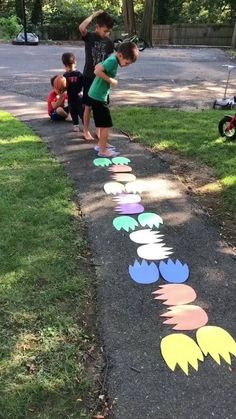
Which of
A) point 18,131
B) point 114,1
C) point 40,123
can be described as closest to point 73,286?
point 18,131

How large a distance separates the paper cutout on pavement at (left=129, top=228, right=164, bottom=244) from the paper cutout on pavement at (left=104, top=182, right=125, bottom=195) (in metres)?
0.80

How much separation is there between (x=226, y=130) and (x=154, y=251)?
10.2 feet

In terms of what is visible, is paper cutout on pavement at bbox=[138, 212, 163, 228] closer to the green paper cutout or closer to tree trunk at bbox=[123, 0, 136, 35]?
the green paper cutout

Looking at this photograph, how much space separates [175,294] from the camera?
2.89m

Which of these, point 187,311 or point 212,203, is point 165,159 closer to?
point 212,203

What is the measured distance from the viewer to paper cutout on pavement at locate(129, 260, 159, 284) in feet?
9.91

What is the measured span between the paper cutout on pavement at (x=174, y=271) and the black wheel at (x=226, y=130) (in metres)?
3.15

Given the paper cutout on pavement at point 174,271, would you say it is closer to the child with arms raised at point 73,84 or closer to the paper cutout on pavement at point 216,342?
the paper cutout on pavement at point 216,342

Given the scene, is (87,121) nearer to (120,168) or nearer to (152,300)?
(120,168)

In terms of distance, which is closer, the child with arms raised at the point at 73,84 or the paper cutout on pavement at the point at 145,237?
the paper cutout on pavement at the point at 145,237

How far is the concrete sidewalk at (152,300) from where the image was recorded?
2.12 meters

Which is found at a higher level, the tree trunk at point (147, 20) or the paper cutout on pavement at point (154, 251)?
the tree trunk at point (147, 20)

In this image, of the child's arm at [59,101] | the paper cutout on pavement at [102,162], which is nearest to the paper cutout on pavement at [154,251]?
the paper cutout on pavement at [102,162]

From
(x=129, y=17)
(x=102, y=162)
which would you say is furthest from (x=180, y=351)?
(x=129, y=17)
